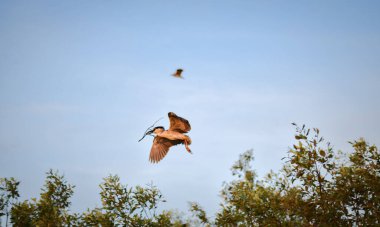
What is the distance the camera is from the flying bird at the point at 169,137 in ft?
51.6

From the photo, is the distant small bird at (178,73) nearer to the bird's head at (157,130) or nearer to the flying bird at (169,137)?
the flying bird at (169,137)

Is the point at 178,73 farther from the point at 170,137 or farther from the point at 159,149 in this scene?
the point at 159,149

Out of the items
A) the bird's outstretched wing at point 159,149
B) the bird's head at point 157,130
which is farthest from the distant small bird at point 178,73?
the bird's outstretched wing at point 159,149

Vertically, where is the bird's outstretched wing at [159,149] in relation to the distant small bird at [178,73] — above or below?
below

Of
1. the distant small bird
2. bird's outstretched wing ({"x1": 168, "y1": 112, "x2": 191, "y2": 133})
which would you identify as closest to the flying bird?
bird's outstretched wing ({"x1": 168, "y1": 112, "x2": 191, "y2": 133})

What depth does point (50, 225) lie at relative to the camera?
13.9 metres

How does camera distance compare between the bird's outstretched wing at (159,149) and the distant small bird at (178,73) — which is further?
the bird's outstretched wing at (159,149)

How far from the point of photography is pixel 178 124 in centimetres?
1589

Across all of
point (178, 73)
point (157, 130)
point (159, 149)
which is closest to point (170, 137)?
point (157, 130)

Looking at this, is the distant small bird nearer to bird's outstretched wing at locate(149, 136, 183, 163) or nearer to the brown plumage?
the brown plumage

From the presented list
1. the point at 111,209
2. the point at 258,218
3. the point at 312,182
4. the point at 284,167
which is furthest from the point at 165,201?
the point at 312,182

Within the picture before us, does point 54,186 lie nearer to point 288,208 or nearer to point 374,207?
point 288,208

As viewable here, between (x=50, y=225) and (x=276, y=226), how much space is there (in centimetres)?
805

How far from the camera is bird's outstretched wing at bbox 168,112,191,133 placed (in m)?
15.7
